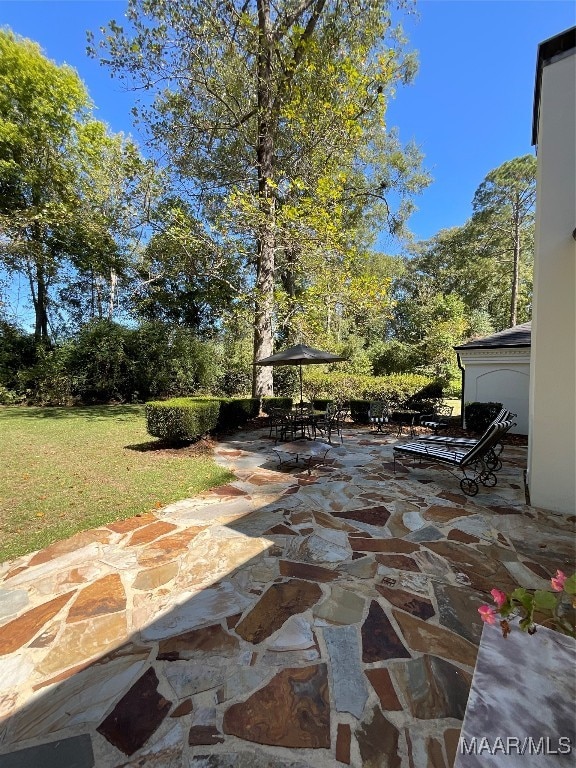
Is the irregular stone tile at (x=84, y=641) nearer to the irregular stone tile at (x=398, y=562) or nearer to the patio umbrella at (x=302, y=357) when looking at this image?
the irregular stone tile at (x=398, y=562)

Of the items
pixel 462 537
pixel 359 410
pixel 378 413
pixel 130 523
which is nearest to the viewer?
pixel 462 537

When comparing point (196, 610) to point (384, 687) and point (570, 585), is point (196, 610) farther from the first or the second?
point (570, 585)

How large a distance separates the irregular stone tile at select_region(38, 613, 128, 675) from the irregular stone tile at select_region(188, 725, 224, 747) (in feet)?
2.83

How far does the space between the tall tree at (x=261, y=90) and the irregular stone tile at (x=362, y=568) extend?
29.1 ft

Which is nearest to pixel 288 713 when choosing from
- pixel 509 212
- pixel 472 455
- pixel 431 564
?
pixel 431 564

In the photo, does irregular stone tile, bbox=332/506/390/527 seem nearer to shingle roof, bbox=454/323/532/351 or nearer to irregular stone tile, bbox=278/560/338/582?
irregular stone tile, bbox=278/560/338/582

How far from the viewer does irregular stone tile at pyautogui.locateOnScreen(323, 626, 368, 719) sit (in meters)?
1.76

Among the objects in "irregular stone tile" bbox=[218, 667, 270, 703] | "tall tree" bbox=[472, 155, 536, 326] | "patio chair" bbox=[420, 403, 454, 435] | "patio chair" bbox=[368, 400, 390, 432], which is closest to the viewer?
"irregular stone tile" bbox=[218, 667, 270, 703]

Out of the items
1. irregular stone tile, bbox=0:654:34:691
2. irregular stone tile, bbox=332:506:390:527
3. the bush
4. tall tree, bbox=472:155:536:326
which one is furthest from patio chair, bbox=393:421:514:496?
tall tree, bbox=472:155:536:326

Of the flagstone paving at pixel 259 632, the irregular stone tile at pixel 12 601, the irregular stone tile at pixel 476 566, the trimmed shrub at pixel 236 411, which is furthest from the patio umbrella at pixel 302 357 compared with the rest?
the irregular stone tile at pixel 12 601

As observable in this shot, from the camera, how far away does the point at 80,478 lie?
5406mm

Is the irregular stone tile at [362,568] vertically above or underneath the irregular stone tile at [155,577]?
above

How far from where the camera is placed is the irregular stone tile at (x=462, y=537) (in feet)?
11.3

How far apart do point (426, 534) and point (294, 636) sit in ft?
6.60
